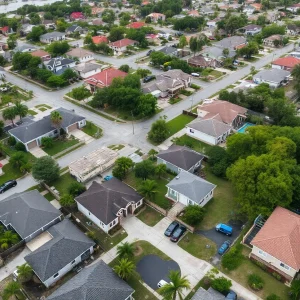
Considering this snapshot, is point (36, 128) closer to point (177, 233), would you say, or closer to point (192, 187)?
point (192, 187)

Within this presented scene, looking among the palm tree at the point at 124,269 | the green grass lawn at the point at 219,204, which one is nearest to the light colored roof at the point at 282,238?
the green grass lawn at the point at 219,204

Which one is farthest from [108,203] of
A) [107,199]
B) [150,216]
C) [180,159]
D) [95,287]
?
[180,159]

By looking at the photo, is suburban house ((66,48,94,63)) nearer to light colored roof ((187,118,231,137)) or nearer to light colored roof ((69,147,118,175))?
light colored roof ((187,118,231,137))

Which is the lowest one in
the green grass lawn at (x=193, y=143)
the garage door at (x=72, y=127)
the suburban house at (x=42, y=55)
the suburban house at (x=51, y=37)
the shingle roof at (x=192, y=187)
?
the suburban house at (x=51, y=37)

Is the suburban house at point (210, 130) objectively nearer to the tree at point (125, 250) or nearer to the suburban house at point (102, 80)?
the suburban house at point (102, 80)

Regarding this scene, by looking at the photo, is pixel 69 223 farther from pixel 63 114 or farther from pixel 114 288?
pixel 63 114

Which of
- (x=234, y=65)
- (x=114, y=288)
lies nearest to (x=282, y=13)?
(x=234, y=65)
